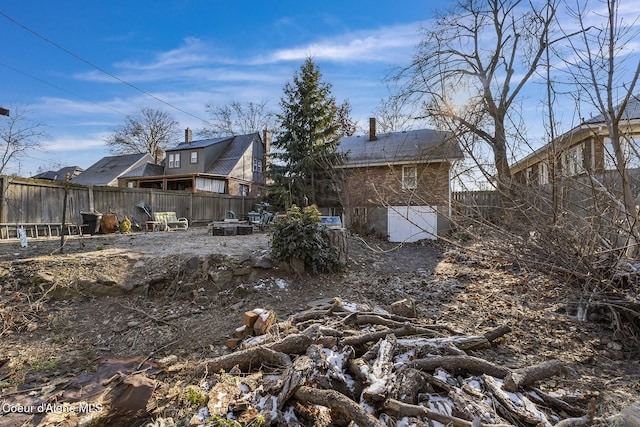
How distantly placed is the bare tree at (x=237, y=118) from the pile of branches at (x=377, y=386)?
27.1 metres

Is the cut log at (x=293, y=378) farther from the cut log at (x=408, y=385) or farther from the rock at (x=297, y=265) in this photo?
the rock at (x=297, y=265)

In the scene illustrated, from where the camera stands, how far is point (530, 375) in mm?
2373

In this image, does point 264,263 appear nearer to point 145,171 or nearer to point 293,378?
point 293,378

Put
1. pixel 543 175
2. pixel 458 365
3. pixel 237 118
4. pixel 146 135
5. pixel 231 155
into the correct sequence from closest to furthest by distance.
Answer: pixel 458 365 → pixel 543 175 → pixel 231 155 → pixel 237 118 → pixel 146 135

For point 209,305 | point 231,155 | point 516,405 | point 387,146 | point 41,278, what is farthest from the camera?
point 231,155

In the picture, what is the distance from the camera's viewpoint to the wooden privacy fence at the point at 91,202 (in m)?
9.06

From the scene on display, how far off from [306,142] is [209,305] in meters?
9.42

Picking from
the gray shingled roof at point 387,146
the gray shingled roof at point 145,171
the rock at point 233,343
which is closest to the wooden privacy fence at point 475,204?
the rock at point 233,343

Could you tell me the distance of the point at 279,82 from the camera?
46.9ft

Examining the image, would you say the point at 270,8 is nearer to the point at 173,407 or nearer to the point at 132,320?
the point at 132,320

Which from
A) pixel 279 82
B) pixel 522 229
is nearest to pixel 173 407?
pixel 522 229

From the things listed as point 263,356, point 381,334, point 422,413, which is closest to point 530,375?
point 422,413

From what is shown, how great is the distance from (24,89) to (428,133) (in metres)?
17.6

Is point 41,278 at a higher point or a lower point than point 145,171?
lower
